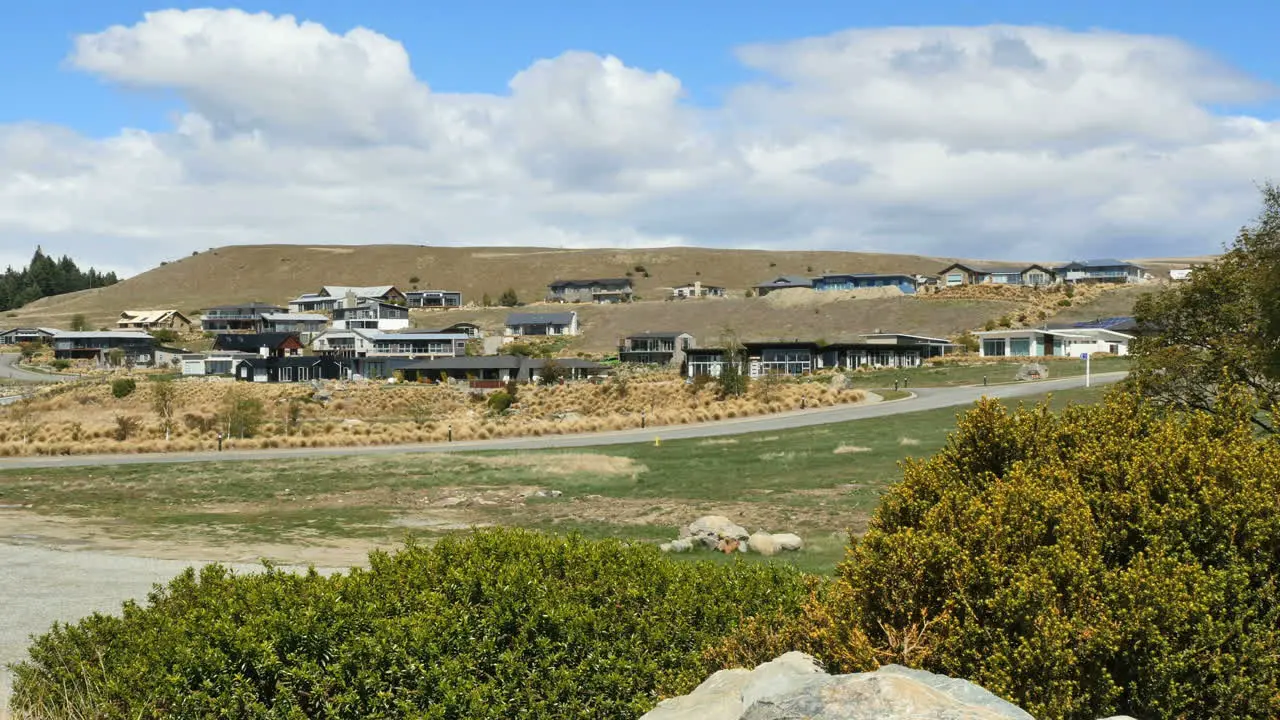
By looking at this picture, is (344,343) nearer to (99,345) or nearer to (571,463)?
(99,345)

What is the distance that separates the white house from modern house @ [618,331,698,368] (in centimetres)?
3881

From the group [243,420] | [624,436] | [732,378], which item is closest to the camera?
[624,436]

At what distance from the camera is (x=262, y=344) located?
477ft

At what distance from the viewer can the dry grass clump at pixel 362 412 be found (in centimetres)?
6556

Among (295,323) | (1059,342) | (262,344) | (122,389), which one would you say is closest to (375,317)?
(295,323)

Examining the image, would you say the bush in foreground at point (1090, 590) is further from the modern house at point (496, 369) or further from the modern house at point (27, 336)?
the modern house at point (27, 336)

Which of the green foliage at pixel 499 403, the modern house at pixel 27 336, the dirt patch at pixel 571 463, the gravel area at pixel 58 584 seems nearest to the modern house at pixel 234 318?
the modern house at pixel 27 336

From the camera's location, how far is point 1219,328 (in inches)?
1190

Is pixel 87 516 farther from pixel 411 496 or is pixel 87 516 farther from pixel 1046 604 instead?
pixel 1046 604

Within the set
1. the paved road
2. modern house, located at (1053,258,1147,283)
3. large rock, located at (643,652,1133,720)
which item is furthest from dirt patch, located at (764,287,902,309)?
large rock, located at (643,652,1133,720)

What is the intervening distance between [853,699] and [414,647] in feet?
17.0

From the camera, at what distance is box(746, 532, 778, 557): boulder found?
26.0m

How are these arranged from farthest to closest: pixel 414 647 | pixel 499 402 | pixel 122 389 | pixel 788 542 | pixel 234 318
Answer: pixel 234 318, pixel 122 389, pixel 499 402, pixel 788 542, pixel 414 647

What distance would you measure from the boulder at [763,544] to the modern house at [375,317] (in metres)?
148
